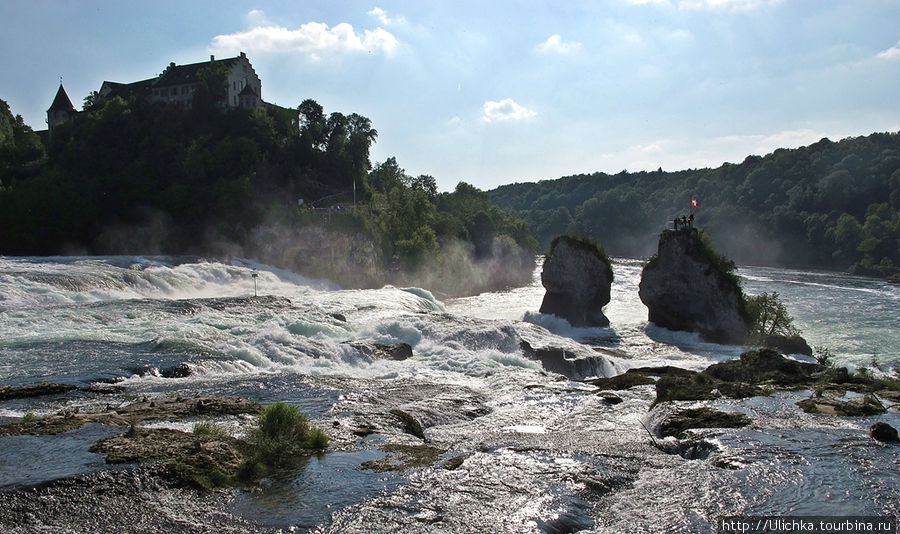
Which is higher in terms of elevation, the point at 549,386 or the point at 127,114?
the point at 127,114

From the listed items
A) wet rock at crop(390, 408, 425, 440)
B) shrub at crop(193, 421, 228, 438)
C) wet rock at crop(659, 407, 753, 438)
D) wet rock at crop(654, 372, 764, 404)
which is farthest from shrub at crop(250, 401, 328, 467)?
wet rock at crop(654, 372, 764, 404)

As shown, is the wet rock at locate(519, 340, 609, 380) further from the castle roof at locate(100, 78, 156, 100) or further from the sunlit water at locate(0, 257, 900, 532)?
the castle roof at locate(100, 78, 156, 100)

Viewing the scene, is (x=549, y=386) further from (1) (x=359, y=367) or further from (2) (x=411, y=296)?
(2) (x=411, y=296)

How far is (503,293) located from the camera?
63594 millimetres

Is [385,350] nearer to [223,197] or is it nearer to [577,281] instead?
[577,281]

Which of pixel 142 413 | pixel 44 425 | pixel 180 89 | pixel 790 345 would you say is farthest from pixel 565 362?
pixel 180 89

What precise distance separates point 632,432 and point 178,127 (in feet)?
233

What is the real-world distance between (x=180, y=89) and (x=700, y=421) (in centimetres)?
8290

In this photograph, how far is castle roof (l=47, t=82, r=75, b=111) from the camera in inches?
3228

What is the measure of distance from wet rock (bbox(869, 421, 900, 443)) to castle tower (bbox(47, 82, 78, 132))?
92.8 m

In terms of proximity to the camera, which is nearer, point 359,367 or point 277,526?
point 277,526

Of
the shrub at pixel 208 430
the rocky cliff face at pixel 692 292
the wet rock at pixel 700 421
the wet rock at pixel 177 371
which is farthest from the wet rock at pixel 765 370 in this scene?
the rocky cliff face at pixel 692 292

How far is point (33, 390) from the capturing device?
1484cm

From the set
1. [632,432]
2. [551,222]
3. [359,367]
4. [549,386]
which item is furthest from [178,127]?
[551,222]
